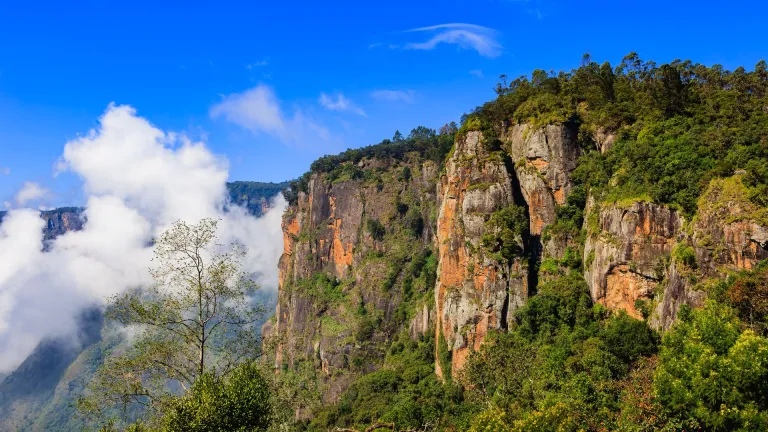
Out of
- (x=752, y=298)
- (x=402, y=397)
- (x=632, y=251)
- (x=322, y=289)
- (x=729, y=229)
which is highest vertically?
(x=729, y=229)

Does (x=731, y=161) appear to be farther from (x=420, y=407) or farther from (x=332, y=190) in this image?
(x=332, y=190)

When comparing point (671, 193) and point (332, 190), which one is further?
point (332, 190)

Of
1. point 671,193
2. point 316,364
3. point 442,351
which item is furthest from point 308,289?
point 671,193

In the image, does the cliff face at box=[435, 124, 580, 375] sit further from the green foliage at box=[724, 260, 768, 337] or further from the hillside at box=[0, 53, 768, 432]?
the green foliage at box=[724, 260, 768, 337]

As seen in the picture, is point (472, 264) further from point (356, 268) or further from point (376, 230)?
point (356, 268)

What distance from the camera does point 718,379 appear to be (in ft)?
73.3

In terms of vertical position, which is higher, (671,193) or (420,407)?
(671,193)

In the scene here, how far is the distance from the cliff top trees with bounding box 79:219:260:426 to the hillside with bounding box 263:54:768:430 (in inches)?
130

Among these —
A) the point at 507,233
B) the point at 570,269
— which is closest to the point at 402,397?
the point at 507,233

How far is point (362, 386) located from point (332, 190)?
45.3 m

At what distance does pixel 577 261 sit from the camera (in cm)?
4881

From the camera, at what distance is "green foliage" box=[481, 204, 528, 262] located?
51.6 metres

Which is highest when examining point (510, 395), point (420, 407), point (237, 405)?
point (237, 405)

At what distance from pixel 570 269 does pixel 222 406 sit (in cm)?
3861
